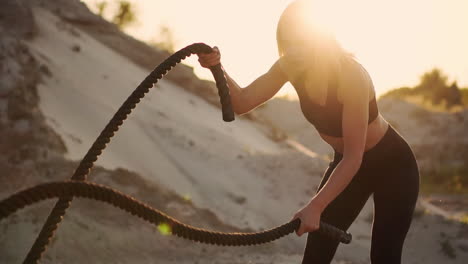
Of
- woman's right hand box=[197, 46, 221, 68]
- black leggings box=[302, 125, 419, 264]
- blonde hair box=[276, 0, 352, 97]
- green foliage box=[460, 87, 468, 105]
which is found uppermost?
blonde hair box=[276, 0, 352, 97]

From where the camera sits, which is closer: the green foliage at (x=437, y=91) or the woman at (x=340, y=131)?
the woman at (x=340, y=131)

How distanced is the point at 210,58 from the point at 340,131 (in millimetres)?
662

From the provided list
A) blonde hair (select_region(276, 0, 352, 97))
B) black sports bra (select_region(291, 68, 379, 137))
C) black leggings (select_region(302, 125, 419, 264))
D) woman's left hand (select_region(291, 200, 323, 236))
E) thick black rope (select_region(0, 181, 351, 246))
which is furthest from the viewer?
black leggings (select_region(302, 125, 419, 264))

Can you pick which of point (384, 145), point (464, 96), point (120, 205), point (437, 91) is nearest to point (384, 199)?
point (384, 145)

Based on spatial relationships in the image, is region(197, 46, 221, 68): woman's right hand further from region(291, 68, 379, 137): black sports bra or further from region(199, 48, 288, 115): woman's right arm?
region(291, 68, 379, 137): black sports bra

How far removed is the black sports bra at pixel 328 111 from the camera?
2.44 metres

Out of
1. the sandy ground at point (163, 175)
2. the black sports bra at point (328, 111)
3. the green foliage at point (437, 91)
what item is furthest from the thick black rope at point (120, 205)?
the green foliage at point (437, 91)

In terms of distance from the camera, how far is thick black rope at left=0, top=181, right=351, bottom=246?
1463mm

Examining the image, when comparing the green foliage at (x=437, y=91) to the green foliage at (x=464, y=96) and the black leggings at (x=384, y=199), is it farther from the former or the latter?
the black leggings at (x=384, y=199)

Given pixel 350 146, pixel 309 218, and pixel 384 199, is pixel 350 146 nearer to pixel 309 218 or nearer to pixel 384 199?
pixel 309 218

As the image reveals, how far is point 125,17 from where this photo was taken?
29.1 meters

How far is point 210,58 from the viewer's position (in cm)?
246

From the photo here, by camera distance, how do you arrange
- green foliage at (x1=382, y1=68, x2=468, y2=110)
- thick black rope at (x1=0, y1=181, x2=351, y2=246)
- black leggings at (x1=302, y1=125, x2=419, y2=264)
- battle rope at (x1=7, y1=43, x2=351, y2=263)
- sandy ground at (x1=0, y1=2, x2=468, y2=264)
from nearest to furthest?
thick black rope at (x1=0, y1=181, x2=351, y2=246) < battle rope at (x1=7, y1=43, x2=351, y2=263) < black leggings at (x1=302, y1=125, x2=419, y2=264) < sandy ground at (x1=0, y1=2, x2=468, y2=264) < green foliage at (x1=382, y1=68, x2=468, y2=110)

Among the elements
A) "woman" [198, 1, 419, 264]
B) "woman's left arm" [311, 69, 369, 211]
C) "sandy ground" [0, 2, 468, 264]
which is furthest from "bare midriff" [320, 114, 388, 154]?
"sandy ground" [0, 2, 468, 264]
